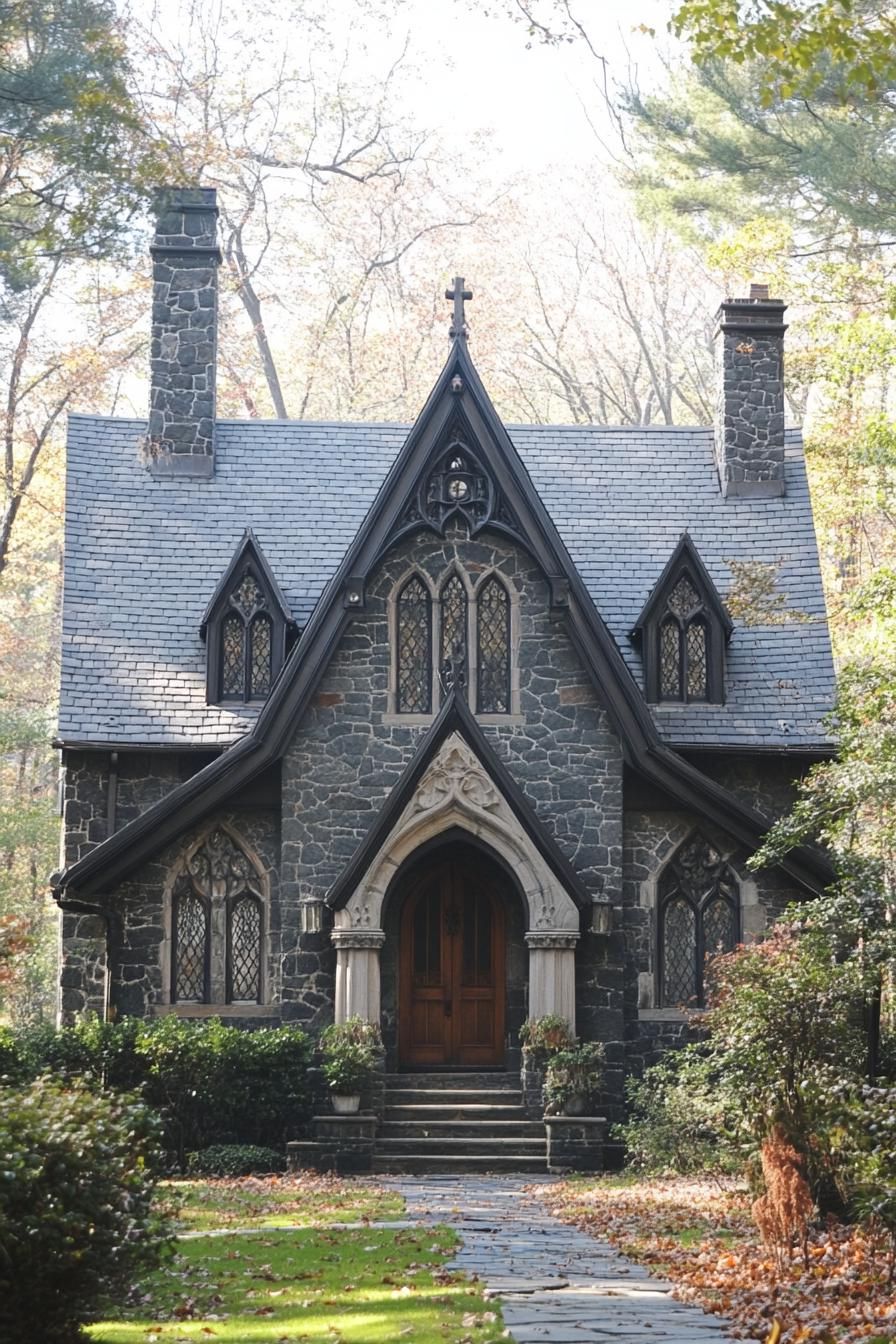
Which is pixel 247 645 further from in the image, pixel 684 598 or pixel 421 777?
pixel 684 598

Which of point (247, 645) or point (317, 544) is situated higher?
point (317, 544)

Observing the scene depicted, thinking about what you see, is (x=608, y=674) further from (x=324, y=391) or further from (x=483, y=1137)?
(x=324, y=391)

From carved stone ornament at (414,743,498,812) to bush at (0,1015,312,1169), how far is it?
114 inches

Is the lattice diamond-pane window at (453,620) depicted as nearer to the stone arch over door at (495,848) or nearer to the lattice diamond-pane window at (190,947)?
the stone arch over door at (495,848)

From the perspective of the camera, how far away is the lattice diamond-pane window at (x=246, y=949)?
20.0m

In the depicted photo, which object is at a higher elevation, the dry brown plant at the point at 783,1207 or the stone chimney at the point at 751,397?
the stone chimney at the point at 751,397

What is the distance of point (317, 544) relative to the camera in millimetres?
22078

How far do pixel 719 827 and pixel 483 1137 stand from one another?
4267mm

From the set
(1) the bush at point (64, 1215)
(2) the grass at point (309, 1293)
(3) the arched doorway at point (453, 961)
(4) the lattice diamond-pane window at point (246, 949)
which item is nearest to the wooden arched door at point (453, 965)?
(3) the arched doorway at point (453, 961)

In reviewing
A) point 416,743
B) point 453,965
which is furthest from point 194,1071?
point 416,743

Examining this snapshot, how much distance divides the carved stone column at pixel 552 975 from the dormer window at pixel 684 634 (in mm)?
3534

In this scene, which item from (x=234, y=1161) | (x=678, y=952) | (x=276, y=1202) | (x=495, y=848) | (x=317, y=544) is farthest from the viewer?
(x=317, y=544)

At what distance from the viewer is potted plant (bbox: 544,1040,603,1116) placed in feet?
59.9

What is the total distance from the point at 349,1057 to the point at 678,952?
4.11m
